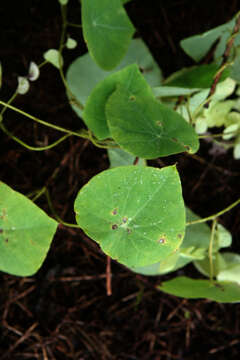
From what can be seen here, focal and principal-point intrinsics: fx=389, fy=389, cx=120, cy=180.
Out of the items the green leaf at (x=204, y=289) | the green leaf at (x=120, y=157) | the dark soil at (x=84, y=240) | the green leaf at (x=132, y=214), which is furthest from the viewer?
the dark soil at (x=84, y=240)

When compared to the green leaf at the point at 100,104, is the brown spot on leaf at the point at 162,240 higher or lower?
lower

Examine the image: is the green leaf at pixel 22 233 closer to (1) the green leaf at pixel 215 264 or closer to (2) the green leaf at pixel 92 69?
(2) the green leaf at pixel 92 69

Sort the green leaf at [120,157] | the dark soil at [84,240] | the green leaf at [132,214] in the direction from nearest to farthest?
the green leaf at [132,214] < the green leaf at [120,157] < the dark soil at [84,240]

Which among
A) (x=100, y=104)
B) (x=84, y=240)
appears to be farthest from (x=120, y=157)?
(x=84, y=240)

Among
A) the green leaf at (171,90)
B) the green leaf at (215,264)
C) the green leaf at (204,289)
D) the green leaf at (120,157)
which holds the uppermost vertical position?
the green leaf at (171,90)

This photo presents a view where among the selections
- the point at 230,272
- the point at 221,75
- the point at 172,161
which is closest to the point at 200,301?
the point at 230,272

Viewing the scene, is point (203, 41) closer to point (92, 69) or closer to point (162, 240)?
point (92, 69)

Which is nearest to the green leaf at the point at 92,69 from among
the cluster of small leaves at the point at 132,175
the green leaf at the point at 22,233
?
the cluster of small leaves at the point at 132,175
